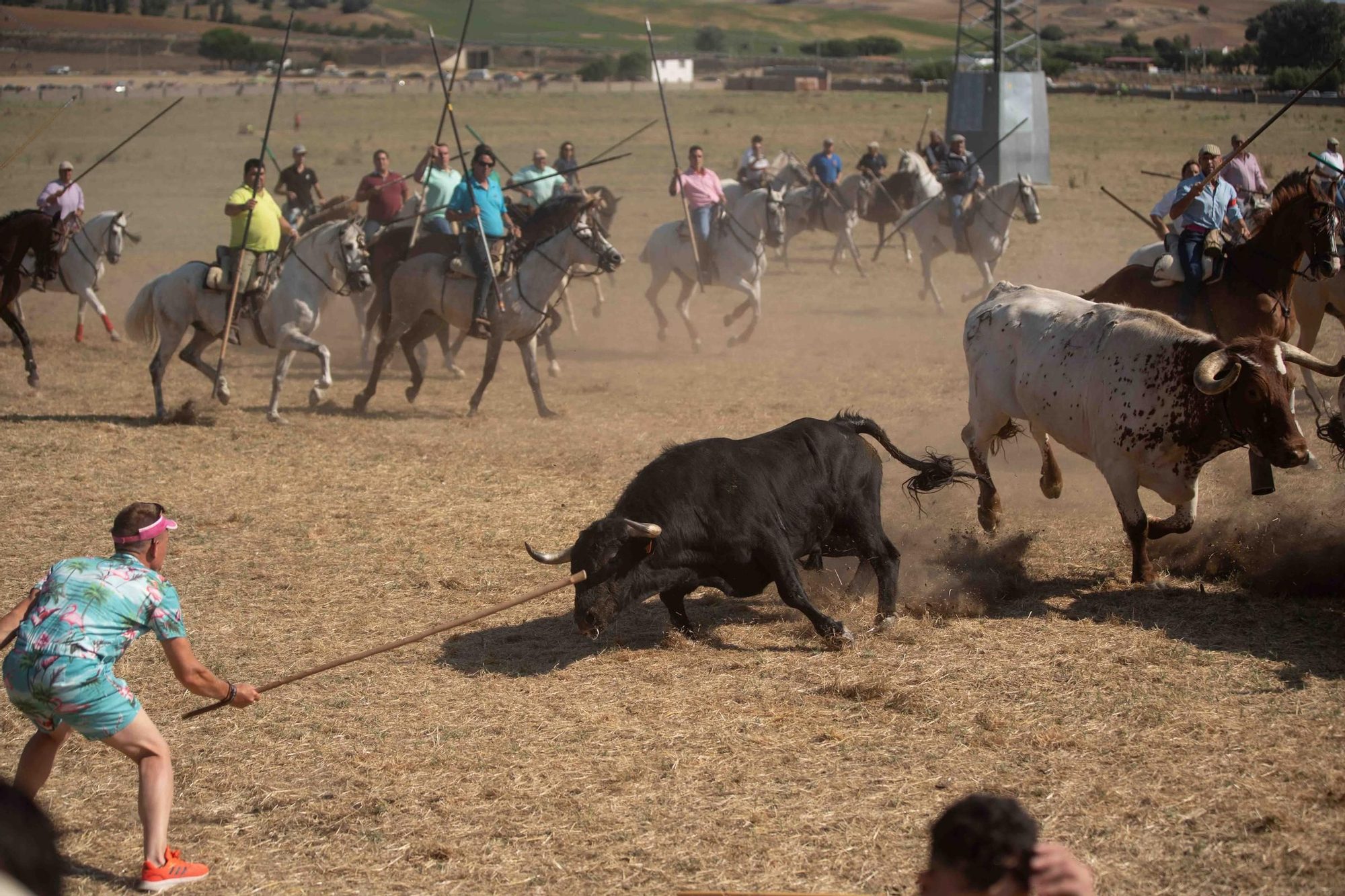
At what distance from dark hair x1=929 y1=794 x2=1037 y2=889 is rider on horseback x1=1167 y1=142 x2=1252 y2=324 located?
26.2 ft

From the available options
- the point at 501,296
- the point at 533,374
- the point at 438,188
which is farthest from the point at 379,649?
the point at 438,188

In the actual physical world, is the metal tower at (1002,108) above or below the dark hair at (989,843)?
above

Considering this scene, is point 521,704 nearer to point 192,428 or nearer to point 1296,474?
point 1296,474

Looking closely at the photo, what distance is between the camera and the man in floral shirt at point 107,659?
4207mm

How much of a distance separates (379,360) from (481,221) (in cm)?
190

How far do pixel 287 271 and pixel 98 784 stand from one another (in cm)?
832

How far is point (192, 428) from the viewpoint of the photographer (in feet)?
40.5

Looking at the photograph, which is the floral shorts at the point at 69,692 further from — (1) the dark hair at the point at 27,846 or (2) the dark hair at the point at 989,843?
(2) the dark hair at the point at 989,843

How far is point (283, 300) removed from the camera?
12.7 m

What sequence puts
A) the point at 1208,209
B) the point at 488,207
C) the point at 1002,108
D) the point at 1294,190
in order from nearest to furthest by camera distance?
the point at 1294,190 < the point at 1208,209 < the point at 488,207 < the point at 1002,108

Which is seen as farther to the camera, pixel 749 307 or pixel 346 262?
pixel 749 307

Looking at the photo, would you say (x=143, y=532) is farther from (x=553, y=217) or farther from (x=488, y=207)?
(x=553, y=217)

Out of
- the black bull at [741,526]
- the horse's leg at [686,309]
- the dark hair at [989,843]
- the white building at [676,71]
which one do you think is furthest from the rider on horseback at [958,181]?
the white building at [676,71]

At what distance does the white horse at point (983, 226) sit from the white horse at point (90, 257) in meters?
12.3
